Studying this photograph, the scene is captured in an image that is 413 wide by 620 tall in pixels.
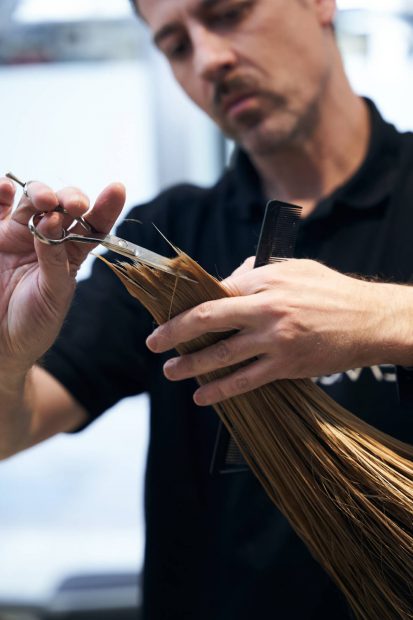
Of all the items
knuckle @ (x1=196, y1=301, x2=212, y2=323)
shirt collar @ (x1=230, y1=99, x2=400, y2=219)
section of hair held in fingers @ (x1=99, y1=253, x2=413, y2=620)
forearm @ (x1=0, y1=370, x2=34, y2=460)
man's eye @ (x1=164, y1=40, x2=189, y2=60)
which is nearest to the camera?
knuckle @ (x1=196, y1=301, x2=212, y2=323)

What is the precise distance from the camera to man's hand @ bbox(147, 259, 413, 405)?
3.13ft

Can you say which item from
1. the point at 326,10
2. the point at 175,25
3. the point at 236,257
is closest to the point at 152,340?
the point at 236,257

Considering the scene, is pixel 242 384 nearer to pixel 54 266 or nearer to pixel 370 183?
pixel 54 266

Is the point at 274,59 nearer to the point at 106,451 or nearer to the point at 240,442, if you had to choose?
the point at 240,442

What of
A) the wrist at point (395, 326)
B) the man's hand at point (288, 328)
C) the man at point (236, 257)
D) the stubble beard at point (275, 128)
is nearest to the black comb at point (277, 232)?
the man's hand at point (288, 328)

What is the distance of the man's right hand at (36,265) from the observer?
993 mm

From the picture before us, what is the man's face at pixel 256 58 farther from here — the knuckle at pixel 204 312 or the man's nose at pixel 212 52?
the knuckle at pixel 204 312

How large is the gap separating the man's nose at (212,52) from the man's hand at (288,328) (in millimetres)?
657

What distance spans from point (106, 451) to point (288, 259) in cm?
246

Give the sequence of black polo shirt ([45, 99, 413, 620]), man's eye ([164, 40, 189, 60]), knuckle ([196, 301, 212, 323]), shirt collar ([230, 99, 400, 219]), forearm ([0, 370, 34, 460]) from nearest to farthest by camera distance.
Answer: knuckle ([196, 301, 212, 323])
forearm ([0, 370, 34, 460])
black polo shirt ([45, 99, 413, 620])
shirt collar ([230, 99, 400, 219])
man's eye ([164, 40, 189, 60])

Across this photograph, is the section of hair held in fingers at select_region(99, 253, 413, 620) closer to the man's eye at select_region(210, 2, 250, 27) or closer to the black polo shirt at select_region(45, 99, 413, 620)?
the black polo shirt at select_region(45, 99, 413, 620)

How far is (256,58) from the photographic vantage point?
60.3 inches

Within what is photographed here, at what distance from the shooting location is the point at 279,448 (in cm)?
109

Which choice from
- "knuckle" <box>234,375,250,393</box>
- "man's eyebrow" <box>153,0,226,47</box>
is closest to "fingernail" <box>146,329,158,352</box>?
"knuckle" <box>234,375,250,393</box>
